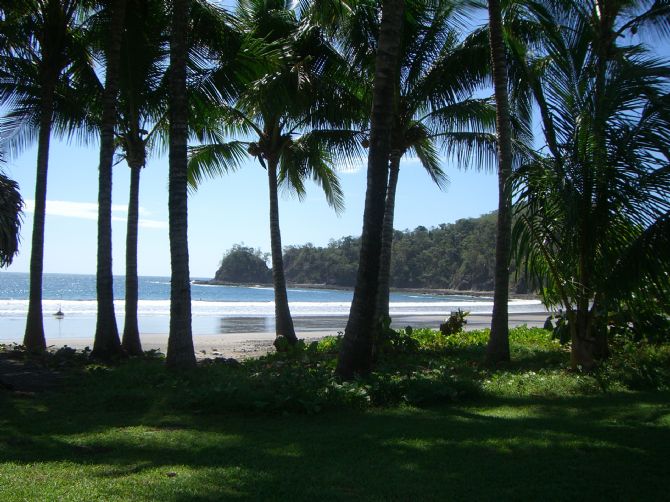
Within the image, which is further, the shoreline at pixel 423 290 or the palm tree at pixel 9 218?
the shoreline at pixel 423 290

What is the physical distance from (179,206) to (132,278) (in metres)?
4.07

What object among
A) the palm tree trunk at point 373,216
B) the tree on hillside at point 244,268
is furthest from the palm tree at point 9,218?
the tree on hillside at point 244,268

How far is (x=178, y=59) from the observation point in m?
9.71

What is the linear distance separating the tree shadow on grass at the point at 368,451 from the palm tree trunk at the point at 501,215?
3.30 meters

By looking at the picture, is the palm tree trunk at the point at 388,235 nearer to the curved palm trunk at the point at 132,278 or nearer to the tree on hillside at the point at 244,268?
the curved palm trunk at the point at 132,278

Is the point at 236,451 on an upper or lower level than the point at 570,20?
lower

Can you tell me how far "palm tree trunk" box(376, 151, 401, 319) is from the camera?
12.3 m

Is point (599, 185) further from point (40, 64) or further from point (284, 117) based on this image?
point (40, 64)

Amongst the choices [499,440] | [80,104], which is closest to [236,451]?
[499,440]

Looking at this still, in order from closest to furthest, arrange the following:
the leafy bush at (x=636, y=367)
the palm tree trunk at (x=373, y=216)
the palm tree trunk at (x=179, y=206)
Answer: the leafy bush at (x=636, y=367) < the palm tree trunk at (x=373, y=216) < the palm tree trunk at (x=179, y=206)

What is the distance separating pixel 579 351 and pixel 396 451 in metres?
4.77

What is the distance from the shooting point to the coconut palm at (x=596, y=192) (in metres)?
7.74

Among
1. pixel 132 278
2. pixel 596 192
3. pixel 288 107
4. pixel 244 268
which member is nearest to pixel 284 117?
pixel 288 107

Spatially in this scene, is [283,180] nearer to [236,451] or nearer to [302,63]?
[302,63]
